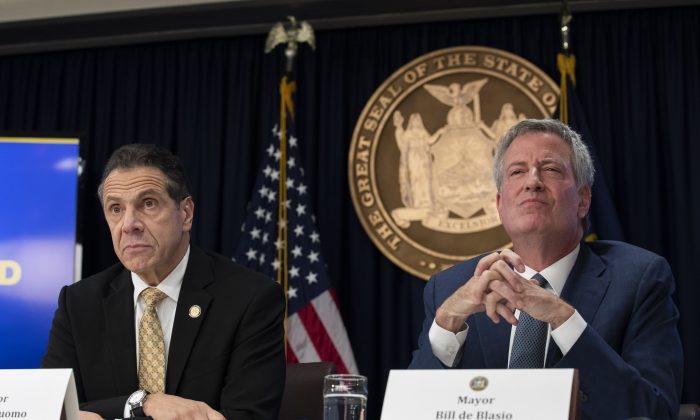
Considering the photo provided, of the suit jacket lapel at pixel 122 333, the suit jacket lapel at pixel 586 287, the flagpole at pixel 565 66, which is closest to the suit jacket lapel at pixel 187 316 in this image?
the suit jacket lapel at pixel 122 333

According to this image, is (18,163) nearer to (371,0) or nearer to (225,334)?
(371,0)

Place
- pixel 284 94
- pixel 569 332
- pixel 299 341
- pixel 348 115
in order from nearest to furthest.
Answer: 1. pixel 569 332
2. pixel 299 341
3. pixel 284 94
4. pixel 348 115

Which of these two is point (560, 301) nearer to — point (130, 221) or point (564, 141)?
point (564, 141)

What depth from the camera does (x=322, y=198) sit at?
5883mm

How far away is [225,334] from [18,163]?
332 centimetres

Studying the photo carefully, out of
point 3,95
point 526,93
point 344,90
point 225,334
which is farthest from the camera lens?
point 3,95

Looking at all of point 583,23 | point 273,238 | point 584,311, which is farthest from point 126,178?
point 583,23

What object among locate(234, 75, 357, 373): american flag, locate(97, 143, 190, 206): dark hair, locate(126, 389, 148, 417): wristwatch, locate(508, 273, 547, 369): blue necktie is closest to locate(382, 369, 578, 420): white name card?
locate(508, 273, 547, 369): blue necktie

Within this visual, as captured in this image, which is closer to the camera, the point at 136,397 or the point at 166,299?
the point at 136,397

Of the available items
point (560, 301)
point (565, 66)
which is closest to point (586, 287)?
point (560, 301)

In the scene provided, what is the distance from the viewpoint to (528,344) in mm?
2414

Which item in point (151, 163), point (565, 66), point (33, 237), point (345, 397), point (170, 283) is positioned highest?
point (565, 66)

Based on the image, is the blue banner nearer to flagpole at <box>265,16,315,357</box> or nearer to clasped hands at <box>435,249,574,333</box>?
flagpole at <box>265,16,315,357</box>

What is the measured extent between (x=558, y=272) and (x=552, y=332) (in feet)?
1.57
